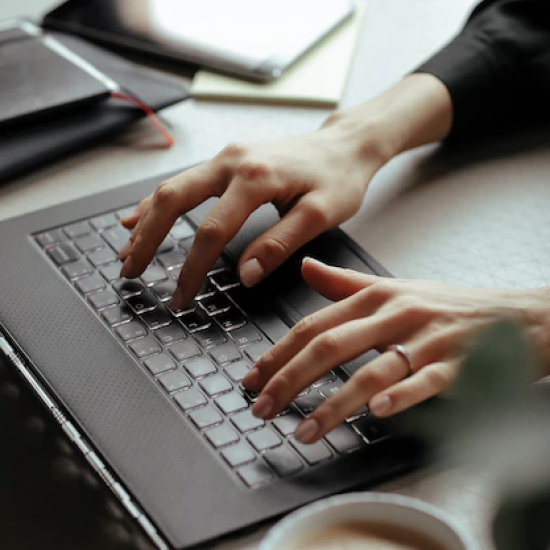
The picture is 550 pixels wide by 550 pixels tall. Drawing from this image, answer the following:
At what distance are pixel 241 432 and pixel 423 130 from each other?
18.9 inches

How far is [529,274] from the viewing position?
2.42 feet

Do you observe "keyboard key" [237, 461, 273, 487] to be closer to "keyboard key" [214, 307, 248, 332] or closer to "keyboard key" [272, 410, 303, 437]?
"keyboard key" [272, 410, 303, 437]

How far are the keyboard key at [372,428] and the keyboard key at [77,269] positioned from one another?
30 centimetres

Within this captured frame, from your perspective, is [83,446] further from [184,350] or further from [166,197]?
[166,197]

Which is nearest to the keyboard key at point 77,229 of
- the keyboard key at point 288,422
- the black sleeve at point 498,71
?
the keyboard key at point 288,422

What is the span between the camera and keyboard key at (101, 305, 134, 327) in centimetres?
67

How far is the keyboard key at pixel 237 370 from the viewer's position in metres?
0.61

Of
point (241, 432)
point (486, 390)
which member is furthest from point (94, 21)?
point (486, 390)

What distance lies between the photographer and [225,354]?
634 millimetres

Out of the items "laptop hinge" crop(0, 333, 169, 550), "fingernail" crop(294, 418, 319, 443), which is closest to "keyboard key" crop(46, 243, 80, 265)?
"laptop hinge" crop(0, 333, 169, 550)

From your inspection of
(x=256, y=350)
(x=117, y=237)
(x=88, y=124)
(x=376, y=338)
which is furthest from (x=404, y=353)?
(x=88, y=124)

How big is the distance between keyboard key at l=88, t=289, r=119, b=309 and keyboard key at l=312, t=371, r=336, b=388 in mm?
201

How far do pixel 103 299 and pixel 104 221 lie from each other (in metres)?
0.12

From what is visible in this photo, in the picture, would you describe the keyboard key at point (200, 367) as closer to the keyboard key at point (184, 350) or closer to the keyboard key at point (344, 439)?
the keyboard key at point (184, 350)
